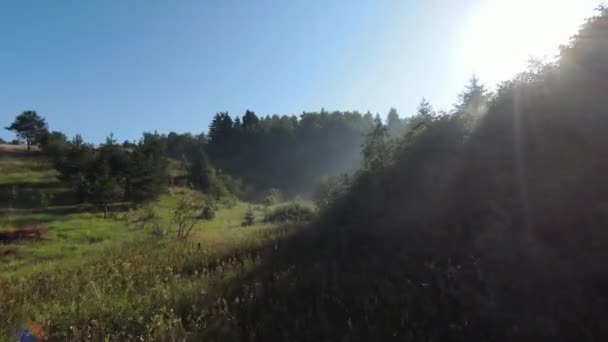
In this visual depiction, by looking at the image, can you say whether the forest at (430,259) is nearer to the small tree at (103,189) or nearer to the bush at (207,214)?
the small tree at (103,189)

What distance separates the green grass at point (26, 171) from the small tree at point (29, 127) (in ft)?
16.5

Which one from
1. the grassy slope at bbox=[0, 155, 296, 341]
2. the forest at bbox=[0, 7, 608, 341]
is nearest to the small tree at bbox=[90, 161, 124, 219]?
the forest at bbox=[0, 7, 608, 341]

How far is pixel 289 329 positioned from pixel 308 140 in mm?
89502

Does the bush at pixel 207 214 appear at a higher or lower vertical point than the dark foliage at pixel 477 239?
lower

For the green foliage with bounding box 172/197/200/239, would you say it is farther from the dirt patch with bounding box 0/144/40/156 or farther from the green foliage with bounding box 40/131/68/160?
the dirt patch with bounding box 0/144/40/156

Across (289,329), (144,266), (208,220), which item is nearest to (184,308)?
(289,329)

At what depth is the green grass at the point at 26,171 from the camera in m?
36.3

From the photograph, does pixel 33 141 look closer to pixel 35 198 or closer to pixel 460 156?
pixel 35 198

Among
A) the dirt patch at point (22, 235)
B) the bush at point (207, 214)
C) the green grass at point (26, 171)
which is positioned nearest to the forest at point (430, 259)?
the dirt patch at point (22, 235)

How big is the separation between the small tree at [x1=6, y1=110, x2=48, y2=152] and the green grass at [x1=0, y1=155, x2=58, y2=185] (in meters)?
5.02

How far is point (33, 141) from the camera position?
50875 millimetres

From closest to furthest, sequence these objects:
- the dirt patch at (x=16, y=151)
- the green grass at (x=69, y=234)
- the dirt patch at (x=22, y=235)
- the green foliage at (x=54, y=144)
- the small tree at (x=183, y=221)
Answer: the green grass at (x=69, y=234) < the small tree at (x=183, y=221) < the dirt patch at (x=22, y=235) < the green foliage at (x=54, y=144) < the dirt patch at (x=16, y=151)

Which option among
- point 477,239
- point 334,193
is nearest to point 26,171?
point 334,193

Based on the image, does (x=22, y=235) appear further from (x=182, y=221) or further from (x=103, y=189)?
(x=103, y=189)
